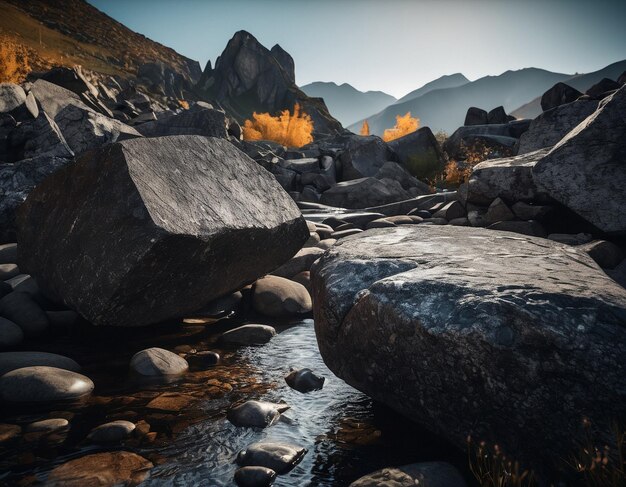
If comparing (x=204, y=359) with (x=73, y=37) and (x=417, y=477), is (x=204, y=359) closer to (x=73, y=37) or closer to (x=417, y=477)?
(x=417, y=477)

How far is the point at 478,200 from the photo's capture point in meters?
9.20

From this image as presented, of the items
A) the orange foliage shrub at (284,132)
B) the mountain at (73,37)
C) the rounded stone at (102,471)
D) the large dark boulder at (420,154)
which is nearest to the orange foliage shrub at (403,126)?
the orange foliage shrub at (284,132)

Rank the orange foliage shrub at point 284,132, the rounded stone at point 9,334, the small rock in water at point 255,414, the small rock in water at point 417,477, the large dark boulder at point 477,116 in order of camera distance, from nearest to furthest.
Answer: the small rock in water at point 417,477 < the small rock in water at point 255,414 < the rounded stone at point 9,334 < the large dark boulder at point 477,116 < the orange foliage shrub at point 284,132

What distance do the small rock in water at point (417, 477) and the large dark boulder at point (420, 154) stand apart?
19.5 meters

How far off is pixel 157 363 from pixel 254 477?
6.50ft

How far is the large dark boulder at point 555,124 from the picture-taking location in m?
10.5

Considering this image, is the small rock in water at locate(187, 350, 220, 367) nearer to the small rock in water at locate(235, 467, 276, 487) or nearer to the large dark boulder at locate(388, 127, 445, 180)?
the small rock in water at locate(235, 467, 276, 487)

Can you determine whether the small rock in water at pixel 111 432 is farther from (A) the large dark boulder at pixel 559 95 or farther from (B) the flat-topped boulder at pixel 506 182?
(A) the large dark boulder at pixel 559 95

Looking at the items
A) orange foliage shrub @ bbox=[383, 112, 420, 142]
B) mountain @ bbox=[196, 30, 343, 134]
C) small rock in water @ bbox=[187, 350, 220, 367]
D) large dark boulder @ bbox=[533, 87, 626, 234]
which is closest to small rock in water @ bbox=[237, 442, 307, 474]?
small rock in water @ bbox=[187, 350, 220, 367]

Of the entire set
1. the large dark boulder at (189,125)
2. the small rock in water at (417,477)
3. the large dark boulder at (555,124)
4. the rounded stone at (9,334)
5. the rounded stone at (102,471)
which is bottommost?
the small rock in water at (417,477)

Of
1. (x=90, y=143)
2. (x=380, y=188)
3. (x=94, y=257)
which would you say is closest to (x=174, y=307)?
(x=94, y=257)

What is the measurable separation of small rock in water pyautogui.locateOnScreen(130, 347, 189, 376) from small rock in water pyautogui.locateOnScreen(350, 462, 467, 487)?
2.35m

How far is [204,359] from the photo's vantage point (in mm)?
4582

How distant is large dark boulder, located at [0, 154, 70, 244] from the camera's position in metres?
7.24
